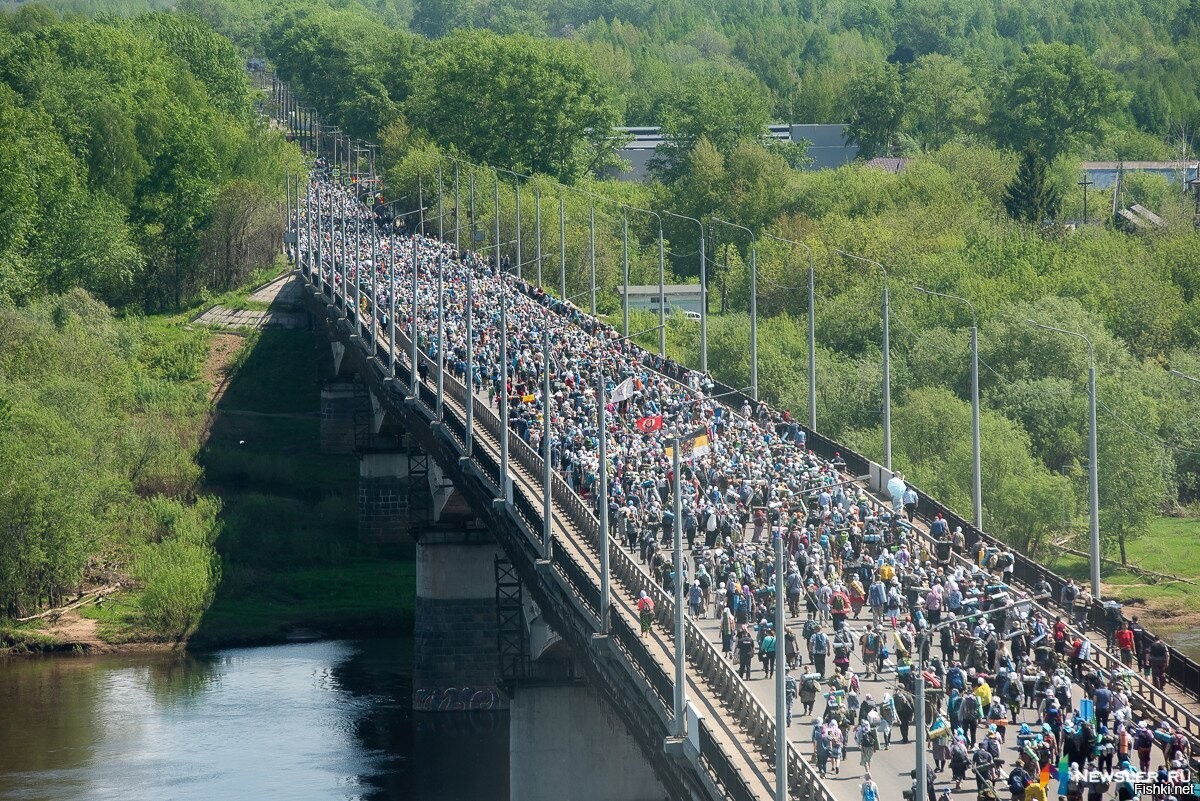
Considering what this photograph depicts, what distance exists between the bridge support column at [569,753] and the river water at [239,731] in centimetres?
527

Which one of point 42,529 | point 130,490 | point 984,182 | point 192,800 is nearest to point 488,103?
point 984,182

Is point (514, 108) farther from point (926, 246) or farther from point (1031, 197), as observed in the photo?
point (926, 246)

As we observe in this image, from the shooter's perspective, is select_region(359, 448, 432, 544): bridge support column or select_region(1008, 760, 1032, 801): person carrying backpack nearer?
select_region(1008, 760, 1032, 801): person carrying backpack

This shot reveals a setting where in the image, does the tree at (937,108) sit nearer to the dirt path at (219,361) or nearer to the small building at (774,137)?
the small building at (774,137)

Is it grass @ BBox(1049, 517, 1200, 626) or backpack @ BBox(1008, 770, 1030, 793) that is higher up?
backpack @ BBox(1008, 770, 1030, 793)

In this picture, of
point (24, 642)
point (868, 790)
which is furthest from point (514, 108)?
point (868, 790)

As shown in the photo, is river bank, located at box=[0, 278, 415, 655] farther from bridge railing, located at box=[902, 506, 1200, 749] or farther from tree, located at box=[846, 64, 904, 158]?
tree, located at box=[846, 64, 904, 158]

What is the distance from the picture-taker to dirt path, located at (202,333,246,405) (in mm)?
124738

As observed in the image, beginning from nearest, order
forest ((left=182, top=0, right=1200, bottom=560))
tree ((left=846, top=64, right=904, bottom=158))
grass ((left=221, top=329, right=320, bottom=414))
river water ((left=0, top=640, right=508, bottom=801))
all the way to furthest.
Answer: river water ((left=0, top=640, right=508, bottom=801)) → forest ((left=182, top=0, right=1200, bottom=560)) → grass ((left=221, top=329, right=320, bottom=414)) → tree ((left=846, top=64, right=904, bottom=158))

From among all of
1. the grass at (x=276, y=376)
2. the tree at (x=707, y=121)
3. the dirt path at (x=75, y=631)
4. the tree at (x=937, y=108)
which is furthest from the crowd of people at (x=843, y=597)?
the tree at (x=937, y=108)

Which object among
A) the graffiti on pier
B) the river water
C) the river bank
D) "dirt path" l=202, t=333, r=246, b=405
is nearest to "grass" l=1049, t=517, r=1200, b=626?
the graffiti on pier

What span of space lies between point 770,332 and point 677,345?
5374mm

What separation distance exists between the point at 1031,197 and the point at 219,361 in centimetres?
5011

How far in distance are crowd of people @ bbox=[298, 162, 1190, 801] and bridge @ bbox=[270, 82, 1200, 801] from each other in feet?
2.11
